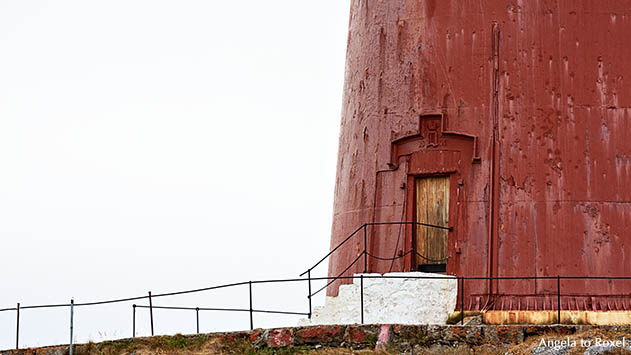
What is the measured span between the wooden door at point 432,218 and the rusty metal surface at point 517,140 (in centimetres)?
22

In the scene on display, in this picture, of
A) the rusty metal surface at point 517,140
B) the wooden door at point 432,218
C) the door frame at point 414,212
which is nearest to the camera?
the rusty metal surface at point 517,140

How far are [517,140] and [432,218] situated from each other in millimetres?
2187

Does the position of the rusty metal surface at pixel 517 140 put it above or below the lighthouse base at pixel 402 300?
above

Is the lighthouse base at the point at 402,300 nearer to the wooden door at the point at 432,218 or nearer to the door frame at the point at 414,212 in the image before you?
the door frame at the point at 414,212

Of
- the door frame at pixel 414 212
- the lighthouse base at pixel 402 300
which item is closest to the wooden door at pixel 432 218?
the door frame at pixel 414 212

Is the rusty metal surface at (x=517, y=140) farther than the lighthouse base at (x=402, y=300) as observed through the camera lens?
Yes

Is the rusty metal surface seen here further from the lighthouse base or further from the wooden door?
the lighthouse base

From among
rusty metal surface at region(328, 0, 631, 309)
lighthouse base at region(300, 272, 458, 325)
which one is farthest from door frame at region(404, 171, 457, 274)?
lighthouse base at region(300, 272, 458, 325)

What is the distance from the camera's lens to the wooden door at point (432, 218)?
22.7 m

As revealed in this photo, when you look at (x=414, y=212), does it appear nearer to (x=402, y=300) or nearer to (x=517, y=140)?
(x=402, y=300)

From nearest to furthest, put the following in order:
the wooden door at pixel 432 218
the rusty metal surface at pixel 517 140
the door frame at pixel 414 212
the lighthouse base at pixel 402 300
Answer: the lighthouse base at pixel 402 300 → the rusty metal surface at pixel 517 140 → the door frame at pixel 414 212 → the wooden door at pixel 432 218

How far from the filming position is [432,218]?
22.9 meters

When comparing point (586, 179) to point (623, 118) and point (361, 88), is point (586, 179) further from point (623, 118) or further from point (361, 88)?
point (361, 88)

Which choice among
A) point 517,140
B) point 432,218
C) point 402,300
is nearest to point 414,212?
point 432,218
